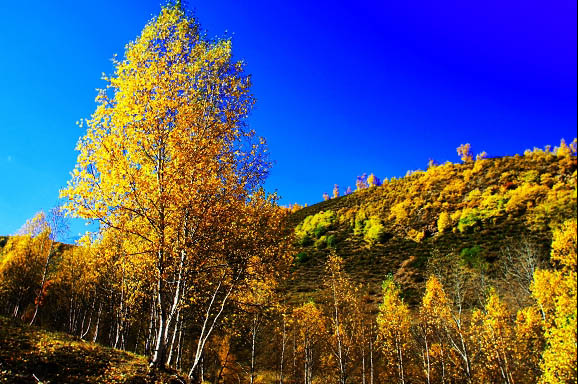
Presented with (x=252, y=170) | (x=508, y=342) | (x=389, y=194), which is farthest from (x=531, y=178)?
(x=252, y=170)

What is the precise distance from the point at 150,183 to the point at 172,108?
3215 mm

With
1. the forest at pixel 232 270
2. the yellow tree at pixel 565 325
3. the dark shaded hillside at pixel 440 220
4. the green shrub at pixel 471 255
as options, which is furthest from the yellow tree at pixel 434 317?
the green shrub at pixel 471 255

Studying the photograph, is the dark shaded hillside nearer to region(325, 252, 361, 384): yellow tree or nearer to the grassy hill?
region(325, 252, 361, 384): yellow tree

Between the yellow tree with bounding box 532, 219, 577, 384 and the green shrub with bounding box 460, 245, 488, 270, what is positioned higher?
the green shrub with bounding box 460, 245, 488, 270

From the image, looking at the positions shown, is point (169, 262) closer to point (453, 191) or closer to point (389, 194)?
point (453, 191)

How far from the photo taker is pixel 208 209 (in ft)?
42.7

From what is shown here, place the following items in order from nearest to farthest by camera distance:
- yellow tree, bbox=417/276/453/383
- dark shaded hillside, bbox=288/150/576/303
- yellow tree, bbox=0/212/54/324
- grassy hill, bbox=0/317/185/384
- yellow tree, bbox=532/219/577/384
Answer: grassy hill, bbox=0/317/185/384 → yellow tree, bbox=532/219/577/384 → yellow tree, bbox=417/276/453/383 → yellow tree, bbox=0/212/54/324 → dark shaded hillside, bbox=288/150/576/303

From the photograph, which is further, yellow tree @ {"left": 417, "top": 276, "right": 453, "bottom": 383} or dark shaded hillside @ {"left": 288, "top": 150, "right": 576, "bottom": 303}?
dark shaded hillside @ {"left": 288, "top": 150, "right": 576, "bottom": 303}

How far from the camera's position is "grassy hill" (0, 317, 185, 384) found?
36.2 ft

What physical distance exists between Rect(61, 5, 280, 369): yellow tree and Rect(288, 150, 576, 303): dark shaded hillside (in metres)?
51.4

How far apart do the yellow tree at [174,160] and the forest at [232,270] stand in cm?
7

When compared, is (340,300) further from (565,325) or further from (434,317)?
(565,325)

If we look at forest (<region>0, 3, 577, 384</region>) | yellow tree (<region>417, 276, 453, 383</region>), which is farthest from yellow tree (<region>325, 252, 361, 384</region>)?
yellow tree (<region>417, 276, 453, 383</region>)

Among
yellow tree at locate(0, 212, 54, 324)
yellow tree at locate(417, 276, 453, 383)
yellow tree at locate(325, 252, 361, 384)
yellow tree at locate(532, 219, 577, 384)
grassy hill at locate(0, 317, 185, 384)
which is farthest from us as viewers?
yellow tree at locate(0, 212, 54, 324)
